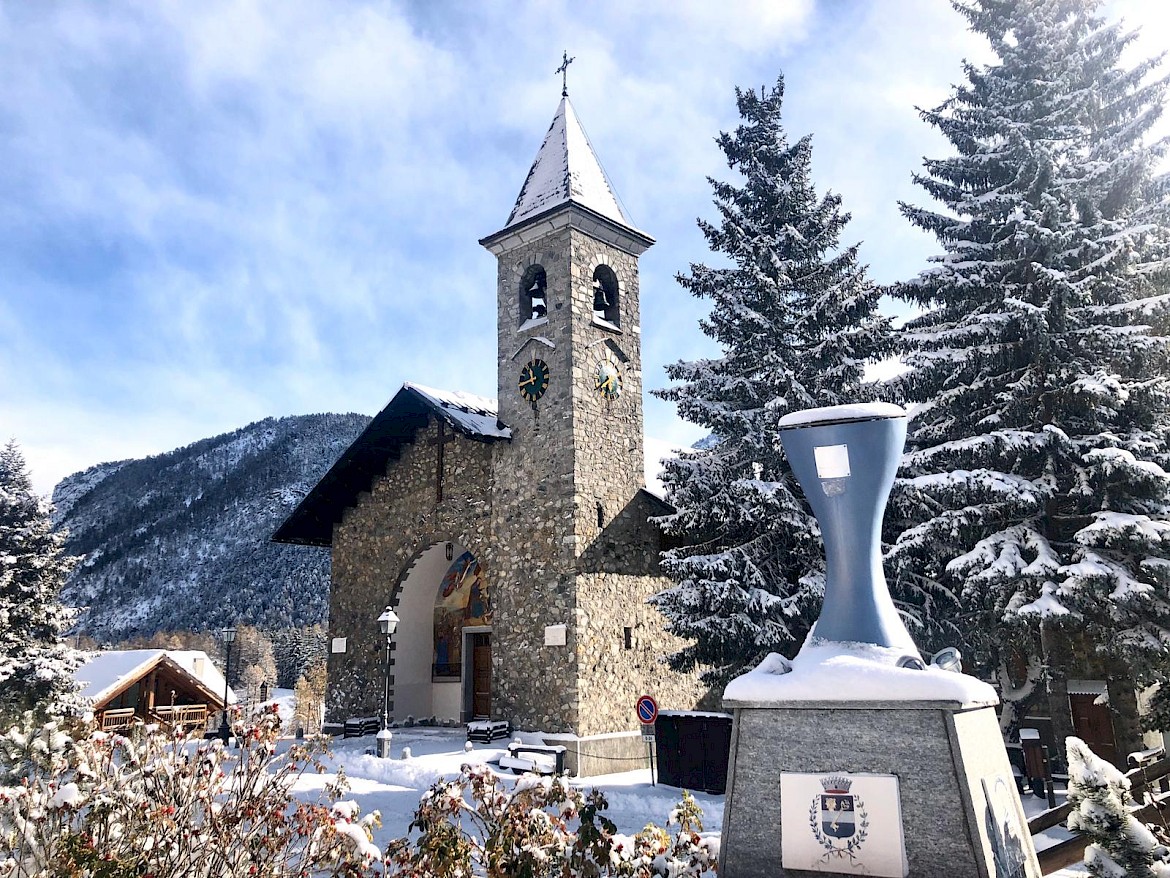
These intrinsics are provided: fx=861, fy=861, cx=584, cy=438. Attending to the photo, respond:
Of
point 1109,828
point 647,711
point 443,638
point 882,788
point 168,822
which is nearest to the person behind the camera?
point 1109,828

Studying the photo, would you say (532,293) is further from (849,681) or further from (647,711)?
(849,681)

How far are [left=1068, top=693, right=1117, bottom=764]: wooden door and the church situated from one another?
287 inches

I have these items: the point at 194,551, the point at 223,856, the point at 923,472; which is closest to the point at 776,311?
the point at 923,472

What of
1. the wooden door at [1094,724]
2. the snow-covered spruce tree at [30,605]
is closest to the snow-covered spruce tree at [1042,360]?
the wooden door at [1094,724]

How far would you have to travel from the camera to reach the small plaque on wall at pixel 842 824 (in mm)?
5090

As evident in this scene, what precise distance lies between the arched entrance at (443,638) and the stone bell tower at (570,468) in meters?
3.42

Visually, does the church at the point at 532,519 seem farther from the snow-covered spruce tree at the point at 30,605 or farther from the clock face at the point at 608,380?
the snow-covered spruce tree at the point at 30,605

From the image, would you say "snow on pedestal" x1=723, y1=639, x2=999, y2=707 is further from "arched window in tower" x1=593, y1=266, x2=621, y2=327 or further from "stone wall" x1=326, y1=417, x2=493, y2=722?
"arched window in tower" x1=593, y1=266, x2=621, y2=327

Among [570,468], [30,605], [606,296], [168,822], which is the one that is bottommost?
[168,822]

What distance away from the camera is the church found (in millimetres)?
16094

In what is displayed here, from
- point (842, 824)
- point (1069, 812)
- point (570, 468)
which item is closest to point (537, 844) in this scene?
point (842, 824)

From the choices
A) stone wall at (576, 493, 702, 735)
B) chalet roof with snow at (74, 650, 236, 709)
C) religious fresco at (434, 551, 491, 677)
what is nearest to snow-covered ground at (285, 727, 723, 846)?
stone wall at (576, 493, 702, 735)

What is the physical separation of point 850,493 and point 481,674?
15.4 meters

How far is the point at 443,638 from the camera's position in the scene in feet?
68.0
